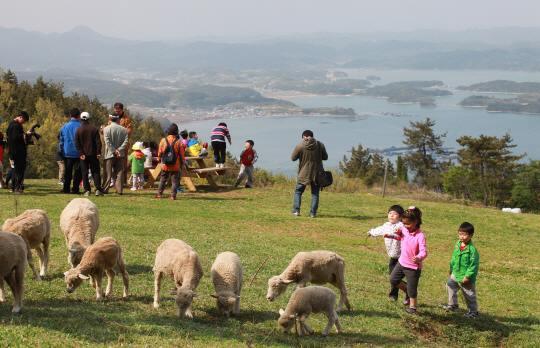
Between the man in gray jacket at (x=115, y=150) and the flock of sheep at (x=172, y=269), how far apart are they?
8049 millimetres

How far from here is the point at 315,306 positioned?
5.41 m

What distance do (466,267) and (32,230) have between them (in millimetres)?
7094

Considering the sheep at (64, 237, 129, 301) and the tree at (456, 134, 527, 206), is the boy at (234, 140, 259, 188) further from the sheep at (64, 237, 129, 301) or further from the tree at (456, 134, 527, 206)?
the tree at (456, 134, 527, 206)

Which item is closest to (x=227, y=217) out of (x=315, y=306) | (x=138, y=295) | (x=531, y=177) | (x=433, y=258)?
(x=433, y=258)

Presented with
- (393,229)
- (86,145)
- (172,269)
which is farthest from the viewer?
(86,145)

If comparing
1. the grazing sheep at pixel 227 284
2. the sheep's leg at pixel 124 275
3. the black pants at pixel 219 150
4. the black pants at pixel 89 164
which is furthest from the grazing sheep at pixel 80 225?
the black pants at pixel 219 150

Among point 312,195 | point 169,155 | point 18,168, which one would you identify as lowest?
point 312,195

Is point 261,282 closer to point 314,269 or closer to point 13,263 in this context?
point 314,269

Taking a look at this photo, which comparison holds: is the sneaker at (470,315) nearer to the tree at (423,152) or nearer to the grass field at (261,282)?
the grass field at (261,282)

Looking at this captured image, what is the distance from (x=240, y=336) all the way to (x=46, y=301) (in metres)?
2.84

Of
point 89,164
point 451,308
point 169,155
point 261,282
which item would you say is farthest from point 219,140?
point 451,308

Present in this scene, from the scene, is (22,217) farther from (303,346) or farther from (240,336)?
(303,346)

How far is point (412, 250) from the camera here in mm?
6559

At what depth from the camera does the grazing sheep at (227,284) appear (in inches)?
221
